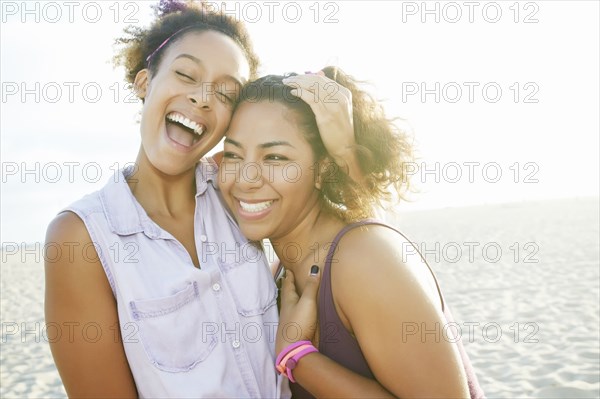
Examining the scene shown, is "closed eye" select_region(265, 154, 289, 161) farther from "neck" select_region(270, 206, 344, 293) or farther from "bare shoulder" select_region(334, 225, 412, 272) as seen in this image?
"bare shoulder" select_region(334, 225, 412, 272)

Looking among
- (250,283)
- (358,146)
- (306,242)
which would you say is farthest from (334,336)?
(358,146)

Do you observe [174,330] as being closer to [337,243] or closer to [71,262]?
[71,262]

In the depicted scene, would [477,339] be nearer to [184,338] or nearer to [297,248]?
[297,248]

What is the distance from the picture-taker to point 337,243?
282cm

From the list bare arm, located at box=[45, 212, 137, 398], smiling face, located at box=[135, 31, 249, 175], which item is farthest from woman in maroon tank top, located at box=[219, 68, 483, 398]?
bare arm, located at box=[45, 212, 137, 398]

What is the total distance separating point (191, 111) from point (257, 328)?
116 centimetres

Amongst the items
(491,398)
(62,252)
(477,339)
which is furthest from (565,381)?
(62,252)

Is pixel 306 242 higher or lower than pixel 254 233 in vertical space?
lower

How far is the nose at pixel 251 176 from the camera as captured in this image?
120 inches

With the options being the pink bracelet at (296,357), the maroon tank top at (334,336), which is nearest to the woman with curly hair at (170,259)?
the pink bracelet at (296,357)

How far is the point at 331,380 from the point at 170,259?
96 centimetres

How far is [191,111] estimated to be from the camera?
302cm

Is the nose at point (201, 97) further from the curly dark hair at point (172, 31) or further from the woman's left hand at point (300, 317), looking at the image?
the woman's left hand at point (300, 317)

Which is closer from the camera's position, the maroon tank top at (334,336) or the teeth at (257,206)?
the maroon tank top at (334,336)
